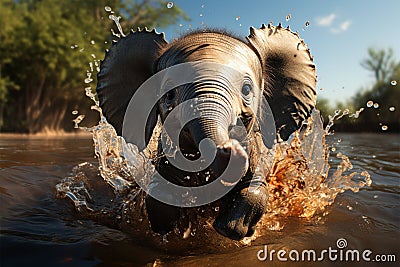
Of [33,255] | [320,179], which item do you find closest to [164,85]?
[33,255]

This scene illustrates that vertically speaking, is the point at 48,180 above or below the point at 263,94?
below

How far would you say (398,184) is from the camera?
4.75 metres

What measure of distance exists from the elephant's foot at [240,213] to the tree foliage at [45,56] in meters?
19.2

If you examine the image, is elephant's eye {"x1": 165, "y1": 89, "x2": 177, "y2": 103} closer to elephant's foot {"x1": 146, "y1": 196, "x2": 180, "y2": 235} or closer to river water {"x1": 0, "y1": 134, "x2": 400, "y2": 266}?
elephant's foot {"x1": 146, "y1": 196, "x2": 180, "y2": 235}

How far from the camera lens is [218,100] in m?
2.12

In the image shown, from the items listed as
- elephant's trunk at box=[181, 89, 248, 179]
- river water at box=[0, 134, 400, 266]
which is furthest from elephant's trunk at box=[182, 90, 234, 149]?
river water at box=[0, 134, 400, 266]

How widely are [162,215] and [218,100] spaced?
89 cm

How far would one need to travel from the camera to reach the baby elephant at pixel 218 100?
208cm

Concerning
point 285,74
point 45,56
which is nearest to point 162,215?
point 285,74

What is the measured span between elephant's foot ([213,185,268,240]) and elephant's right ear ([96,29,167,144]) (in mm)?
776

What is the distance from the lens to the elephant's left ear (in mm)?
3020

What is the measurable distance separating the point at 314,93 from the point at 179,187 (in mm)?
1323

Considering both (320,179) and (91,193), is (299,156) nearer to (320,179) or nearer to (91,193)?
(320,179)

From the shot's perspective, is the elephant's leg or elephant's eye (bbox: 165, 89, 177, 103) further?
the elephant's leg
